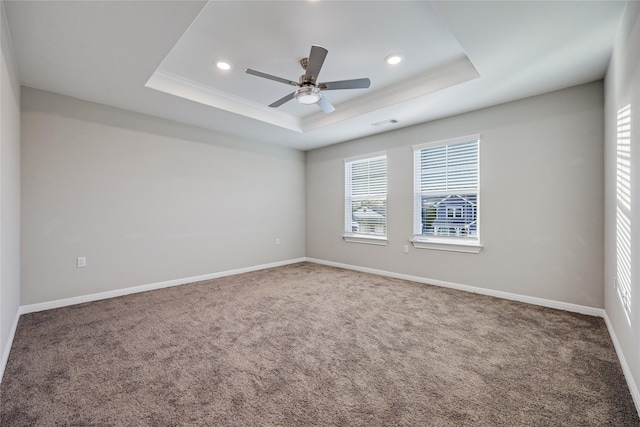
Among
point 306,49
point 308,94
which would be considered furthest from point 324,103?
point 306,49

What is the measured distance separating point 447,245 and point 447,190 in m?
0.80

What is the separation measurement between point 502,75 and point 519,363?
8.72 feet

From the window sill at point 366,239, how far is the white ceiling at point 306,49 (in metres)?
2.08

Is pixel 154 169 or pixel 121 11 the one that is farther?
pixel 154 169

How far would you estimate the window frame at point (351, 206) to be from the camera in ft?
16.0

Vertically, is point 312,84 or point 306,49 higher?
point 306,49

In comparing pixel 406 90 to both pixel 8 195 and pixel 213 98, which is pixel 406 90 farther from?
pixel 8 195

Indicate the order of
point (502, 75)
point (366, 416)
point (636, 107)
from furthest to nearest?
point (502, 75), point (636, 107), point (366, 416)

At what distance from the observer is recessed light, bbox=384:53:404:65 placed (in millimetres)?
2822

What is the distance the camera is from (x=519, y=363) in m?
2.04

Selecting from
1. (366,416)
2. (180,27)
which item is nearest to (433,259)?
(366,416)

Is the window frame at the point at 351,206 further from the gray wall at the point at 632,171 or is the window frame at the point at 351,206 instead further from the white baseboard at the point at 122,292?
the gray wall at the point at 632,171

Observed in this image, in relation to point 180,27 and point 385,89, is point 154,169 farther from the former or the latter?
point 385,89

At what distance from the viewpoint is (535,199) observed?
3326 mm
